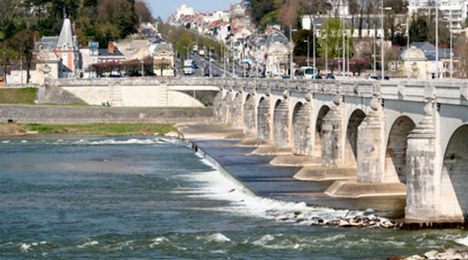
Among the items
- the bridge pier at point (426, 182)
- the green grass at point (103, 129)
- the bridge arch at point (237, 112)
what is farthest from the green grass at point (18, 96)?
the bridge pier at point (426, 182)

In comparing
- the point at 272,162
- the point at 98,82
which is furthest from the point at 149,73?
the point at 272,162

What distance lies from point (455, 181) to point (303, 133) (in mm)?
27183

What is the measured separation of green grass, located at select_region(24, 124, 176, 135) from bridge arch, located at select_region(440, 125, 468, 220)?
6977 cm

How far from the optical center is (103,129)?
110m

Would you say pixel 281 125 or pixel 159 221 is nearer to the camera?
pixel 159 221

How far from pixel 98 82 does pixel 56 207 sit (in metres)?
80.7

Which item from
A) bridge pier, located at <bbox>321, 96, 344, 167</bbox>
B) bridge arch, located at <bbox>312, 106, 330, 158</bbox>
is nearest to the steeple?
bridge arch, located at <bbox>312, 106, 330, 158</bbox>

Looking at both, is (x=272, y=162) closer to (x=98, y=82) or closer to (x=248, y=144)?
(x=248, y=144)

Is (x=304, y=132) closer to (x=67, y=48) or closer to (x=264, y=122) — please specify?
(x=264, y=122)

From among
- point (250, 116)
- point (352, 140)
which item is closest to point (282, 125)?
point (352, 140)

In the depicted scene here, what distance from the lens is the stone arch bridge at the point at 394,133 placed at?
40.6 metres

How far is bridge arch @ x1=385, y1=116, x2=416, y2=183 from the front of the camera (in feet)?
162

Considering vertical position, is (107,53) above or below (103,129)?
above

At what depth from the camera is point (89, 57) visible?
573 feet
